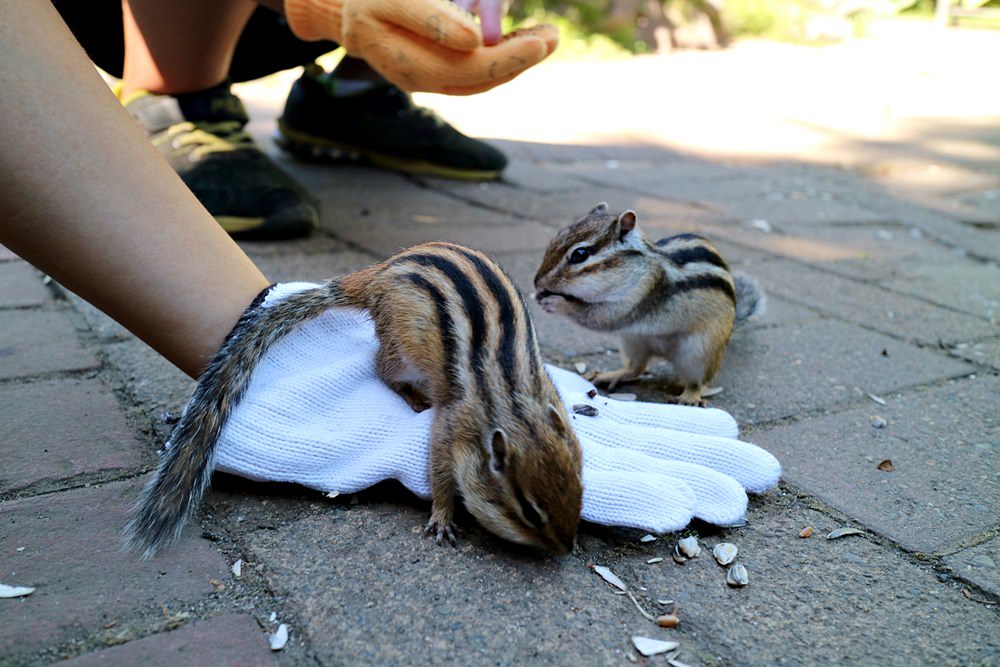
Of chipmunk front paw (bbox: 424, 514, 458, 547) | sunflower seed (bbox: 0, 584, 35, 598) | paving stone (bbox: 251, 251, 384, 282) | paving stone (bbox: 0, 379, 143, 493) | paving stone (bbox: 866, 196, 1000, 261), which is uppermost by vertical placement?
sunflower seed (bbox: 0, 584, 35, 598)

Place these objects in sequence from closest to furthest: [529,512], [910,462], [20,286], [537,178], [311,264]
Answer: [529,512] < [910,462] < [20,286] < [311,264] < [537,178]

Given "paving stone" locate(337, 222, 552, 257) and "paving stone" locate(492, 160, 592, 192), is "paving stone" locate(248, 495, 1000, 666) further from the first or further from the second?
"paving stone" locate(492, 160, 592, 192)

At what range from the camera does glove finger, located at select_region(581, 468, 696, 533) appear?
5.50 ft

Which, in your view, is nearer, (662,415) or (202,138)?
(662,415)

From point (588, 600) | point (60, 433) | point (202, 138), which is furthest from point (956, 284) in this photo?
point (60, 433)

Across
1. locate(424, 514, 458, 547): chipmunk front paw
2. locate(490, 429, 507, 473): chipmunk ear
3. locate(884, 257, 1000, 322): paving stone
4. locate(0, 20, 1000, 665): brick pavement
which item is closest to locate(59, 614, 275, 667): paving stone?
locate(0, 20, 1000, 665): brick pavement

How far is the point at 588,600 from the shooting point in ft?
4.96

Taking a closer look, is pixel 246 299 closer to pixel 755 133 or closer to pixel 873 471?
pixel 873 471

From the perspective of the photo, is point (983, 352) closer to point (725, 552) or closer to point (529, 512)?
point (725, 552)

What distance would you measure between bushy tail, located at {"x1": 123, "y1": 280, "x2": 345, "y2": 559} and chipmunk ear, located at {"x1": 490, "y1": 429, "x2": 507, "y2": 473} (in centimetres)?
52

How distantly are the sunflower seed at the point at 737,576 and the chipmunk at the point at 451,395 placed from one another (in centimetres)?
29

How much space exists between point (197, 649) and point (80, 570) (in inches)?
11.7

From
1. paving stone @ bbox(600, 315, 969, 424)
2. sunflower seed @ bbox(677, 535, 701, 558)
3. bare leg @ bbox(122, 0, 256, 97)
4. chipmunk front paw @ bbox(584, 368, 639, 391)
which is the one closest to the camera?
sunflower seed @ bbox(677, 535, 701, 558)

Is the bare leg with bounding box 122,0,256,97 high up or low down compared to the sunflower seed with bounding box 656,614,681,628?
up
